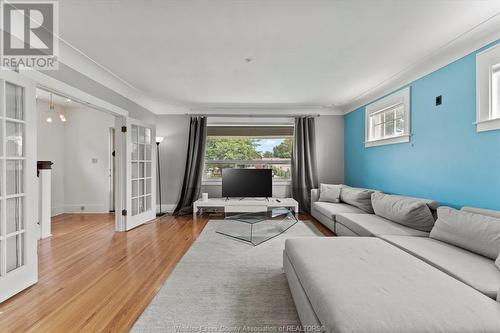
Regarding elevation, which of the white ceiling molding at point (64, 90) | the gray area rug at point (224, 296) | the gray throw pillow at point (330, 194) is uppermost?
the white ceiling molding at point (64, 90)

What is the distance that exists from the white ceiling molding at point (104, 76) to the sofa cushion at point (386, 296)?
3.19m

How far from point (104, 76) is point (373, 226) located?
4.08m

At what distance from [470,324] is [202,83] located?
3672mm

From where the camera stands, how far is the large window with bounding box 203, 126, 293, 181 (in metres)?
5.40

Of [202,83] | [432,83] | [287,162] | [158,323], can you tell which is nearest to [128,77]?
[202,83]

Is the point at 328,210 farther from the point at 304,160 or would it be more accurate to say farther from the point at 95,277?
the point at 95,277

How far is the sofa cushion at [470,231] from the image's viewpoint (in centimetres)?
176

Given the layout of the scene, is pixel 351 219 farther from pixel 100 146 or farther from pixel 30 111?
pixel 100 146

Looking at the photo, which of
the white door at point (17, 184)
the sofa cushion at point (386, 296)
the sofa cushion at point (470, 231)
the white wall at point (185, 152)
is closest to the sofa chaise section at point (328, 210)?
the white wall at point (185, 152)

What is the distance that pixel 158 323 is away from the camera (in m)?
1.60

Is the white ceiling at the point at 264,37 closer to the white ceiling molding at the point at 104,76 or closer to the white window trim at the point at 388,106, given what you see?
the white ceiling molding at the point at 104,76

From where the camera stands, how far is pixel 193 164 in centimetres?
513

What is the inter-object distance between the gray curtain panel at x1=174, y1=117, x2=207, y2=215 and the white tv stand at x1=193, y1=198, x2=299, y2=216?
0.36 meters

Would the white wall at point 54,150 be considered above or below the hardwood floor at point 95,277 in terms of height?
above
